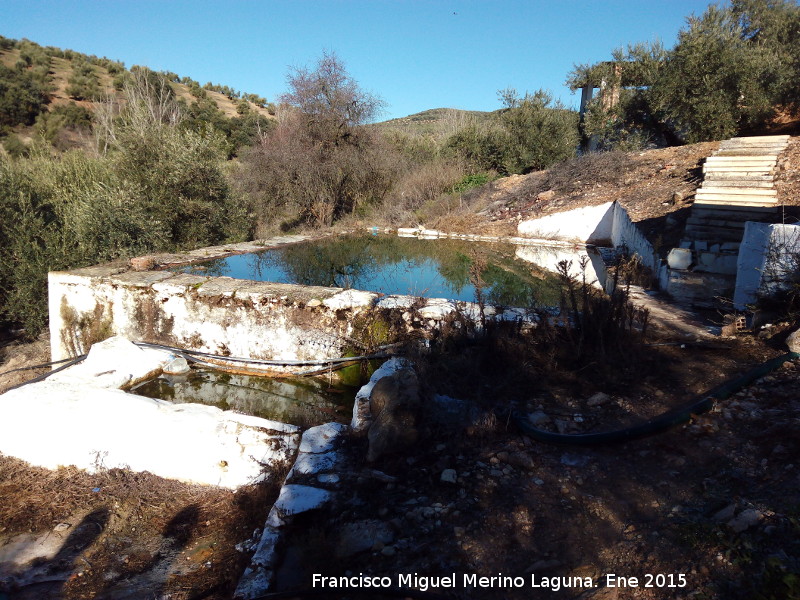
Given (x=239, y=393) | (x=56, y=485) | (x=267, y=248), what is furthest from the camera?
(x=267, y=248)

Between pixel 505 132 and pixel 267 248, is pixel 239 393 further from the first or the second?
pixel 505 132

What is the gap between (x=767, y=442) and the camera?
94.2 inches

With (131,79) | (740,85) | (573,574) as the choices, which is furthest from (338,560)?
(131,79)

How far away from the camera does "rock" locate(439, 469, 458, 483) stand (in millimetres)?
2423

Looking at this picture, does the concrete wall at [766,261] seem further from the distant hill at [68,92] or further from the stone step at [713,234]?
the distant hill at [68,92]

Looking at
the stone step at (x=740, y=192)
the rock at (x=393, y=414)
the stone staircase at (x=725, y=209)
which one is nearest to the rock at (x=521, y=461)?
the rock at (x=393, y=414)

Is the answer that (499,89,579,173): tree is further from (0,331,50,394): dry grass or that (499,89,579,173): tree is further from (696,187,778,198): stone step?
(0,331,50,394): dry grass

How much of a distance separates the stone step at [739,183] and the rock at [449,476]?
849 cm

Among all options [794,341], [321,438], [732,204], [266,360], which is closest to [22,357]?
[266,360]

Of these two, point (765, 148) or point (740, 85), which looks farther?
point (740, 85)

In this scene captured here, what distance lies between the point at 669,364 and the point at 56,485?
442 cm

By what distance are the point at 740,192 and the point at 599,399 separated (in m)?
7.13

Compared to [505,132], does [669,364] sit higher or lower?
lower

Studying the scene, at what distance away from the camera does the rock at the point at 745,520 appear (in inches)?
72.6
